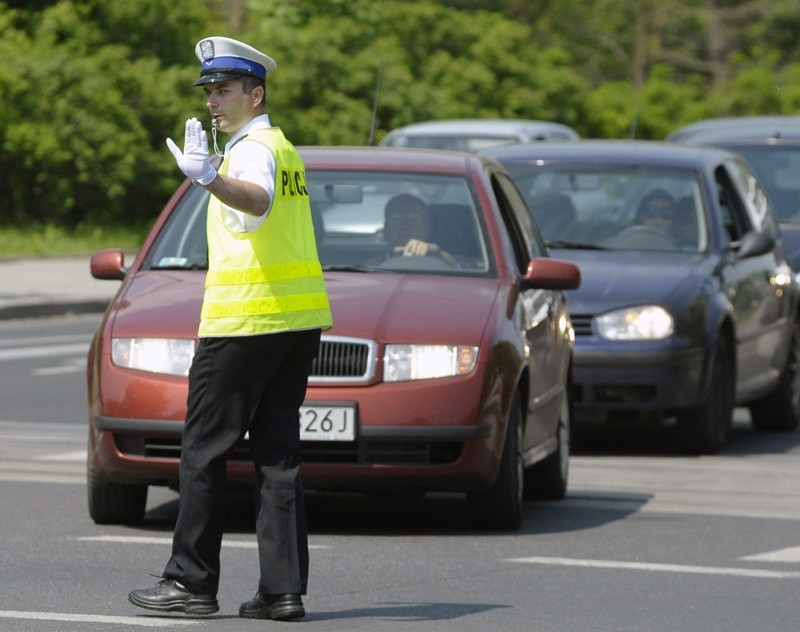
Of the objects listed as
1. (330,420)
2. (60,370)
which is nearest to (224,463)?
(330,420)

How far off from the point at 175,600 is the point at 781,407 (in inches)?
310

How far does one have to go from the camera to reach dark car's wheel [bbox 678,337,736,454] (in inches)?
465

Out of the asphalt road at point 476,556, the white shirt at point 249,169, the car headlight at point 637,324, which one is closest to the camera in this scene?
the white shirt at point 249,169

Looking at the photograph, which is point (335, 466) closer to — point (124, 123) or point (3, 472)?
point (3, 472)

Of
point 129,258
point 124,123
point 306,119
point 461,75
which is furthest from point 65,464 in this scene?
point 461,75

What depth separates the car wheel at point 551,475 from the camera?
9797 mm

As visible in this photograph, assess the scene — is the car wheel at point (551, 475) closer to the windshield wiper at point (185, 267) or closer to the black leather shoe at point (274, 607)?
the windshield wiper at point (185, 267)

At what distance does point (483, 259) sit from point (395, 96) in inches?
1077

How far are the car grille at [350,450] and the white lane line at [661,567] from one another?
61cm

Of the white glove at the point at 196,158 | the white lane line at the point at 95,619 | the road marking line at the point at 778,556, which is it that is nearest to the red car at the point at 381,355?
the road marking line at the point at 778,556

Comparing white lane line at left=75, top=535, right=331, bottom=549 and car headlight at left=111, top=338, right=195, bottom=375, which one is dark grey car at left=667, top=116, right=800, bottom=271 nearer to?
car headlight at left=111, top=338, right=195, bottom=375

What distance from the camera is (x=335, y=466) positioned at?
834 centimetres

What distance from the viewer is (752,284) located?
1273 centimetres

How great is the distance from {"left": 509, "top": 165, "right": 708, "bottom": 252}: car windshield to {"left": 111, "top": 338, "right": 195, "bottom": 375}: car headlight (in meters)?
4.31
